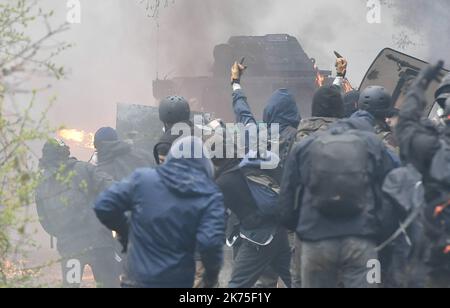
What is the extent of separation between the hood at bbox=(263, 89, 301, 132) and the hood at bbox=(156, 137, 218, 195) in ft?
7.06

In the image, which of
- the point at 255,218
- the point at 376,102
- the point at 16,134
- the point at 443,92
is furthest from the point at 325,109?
the point at 16,134

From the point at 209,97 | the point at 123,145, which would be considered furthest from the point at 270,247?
the point at 209,97

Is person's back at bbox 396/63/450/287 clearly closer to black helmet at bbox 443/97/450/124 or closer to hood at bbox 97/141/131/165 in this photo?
black helmet at bbox 443/97/450/124

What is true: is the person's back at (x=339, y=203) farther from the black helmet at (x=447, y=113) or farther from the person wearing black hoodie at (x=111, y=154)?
the person wearing black hoodie at (x=111, y=154)

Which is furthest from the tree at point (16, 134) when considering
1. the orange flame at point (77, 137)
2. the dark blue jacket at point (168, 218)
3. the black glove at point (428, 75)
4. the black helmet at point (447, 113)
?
the orange flame at point (77, 137)

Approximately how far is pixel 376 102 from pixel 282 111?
1029 millimetres

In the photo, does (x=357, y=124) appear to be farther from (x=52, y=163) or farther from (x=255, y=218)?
(x=52, y=163)

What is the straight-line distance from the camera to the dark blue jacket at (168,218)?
5.02m

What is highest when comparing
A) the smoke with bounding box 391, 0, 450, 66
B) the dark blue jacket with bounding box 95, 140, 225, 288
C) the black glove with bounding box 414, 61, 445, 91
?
the smoke with bounding box 391, 0, 450, 66

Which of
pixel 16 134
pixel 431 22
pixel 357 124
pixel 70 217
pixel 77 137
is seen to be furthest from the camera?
pixel 431 22

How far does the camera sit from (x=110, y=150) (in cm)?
909

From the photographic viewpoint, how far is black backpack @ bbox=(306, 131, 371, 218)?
17.3 ft

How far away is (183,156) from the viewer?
16.9ft

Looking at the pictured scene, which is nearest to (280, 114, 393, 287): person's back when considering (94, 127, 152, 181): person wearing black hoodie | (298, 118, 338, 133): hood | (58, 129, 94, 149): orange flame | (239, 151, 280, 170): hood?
(298, 118, 338, 133): hood
